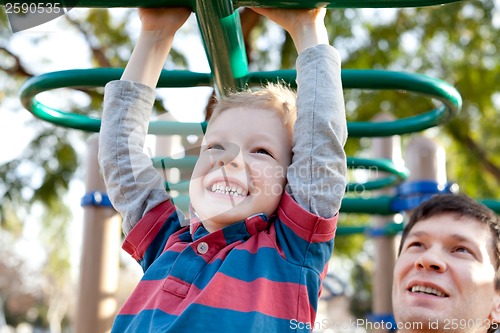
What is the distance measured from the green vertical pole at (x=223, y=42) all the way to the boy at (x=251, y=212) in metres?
0.09

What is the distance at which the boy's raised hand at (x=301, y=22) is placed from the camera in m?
1.31

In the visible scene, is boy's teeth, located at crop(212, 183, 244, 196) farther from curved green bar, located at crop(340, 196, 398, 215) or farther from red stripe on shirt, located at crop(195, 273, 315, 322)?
curved green bar, located at crop(340, 196, 398, 215)

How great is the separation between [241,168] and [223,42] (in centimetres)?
28

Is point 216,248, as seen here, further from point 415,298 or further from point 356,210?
point 356,210

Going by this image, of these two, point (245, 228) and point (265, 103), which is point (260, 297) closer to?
point (245, 228)

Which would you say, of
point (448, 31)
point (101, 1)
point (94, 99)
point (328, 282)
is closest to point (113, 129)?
point (101, 1)

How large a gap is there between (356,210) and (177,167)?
4.26 feet

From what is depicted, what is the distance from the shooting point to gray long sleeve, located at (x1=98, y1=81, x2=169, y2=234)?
1.40m

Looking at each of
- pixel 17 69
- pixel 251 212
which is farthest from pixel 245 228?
pixel 17 69

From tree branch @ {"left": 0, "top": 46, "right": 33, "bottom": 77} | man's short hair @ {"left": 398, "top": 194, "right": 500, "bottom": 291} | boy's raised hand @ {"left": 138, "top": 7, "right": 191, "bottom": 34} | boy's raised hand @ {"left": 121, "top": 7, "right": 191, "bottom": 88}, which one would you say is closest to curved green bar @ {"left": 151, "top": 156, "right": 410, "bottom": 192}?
boy's raised hand @ {"left": 121, "top": 7, "right": 191, "bottom": 88}

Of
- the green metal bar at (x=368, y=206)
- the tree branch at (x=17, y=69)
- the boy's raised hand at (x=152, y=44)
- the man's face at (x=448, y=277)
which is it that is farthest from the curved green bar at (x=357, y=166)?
the tree branch at (x=17, y=69)

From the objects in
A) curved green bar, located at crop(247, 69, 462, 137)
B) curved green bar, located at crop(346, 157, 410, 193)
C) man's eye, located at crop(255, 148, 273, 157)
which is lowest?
man's eye, located at crop(255, 148, 273, 157)

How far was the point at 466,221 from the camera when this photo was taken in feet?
5.31

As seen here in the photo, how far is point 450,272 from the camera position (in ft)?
4.95
